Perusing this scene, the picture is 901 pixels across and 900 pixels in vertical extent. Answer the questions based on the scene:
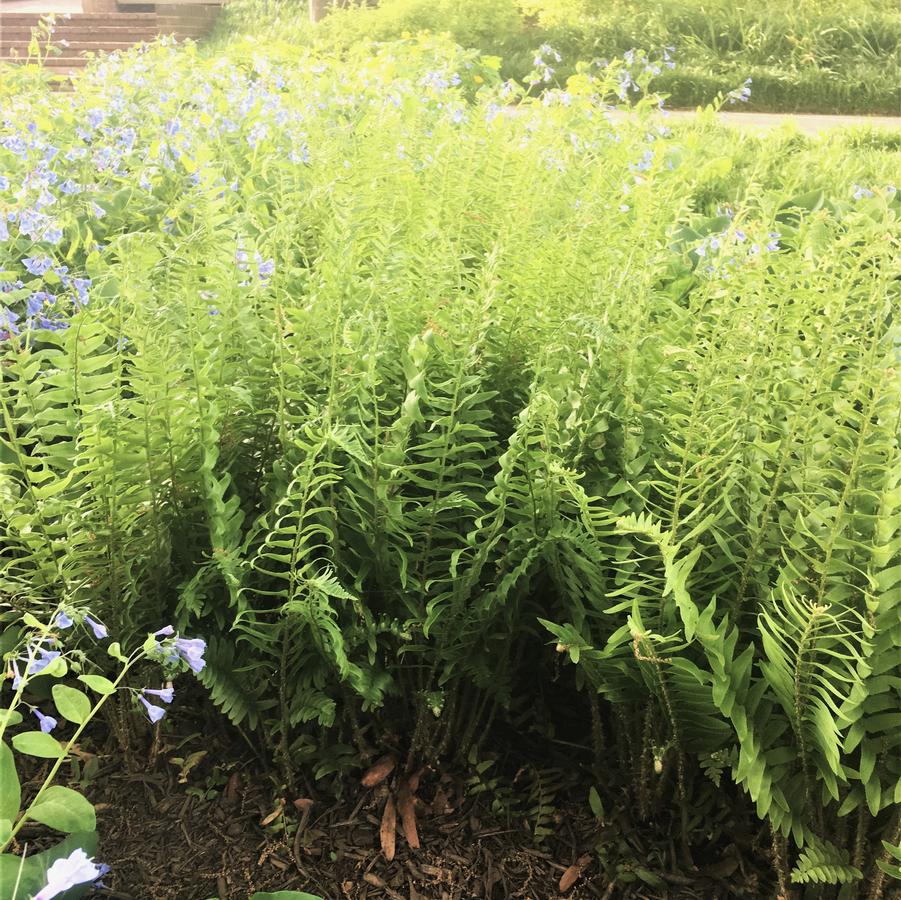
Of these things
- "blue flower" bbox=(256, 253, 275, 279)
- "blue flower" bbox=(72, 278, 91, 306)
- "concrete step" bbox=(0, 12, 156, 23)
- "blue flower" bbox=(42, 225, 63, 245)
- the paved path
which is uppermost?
"concrete step" bbox=(0, 12, 156, 23)

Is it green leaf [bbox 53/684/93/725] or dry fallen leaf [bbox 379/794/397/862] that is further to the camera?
dry fallen leaf [bbox 379/794/397/862]

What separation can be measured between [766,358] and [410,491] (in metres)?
0.67

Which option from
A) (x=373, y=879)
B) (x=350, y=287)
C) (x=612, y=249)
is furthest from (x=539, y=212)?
(x=373, y=879)

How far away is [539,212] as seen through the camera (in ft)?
7.32

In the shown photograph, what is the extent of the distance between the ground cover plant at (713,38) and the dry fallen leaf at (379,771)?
6.40 m

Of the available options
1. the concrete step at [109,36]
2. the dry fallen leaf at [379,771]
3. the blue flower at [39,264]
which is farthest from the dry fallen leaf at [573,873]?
the concrete step at [109,36]

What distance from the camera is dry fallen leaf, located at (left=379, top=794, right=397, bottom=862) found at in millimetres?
1539

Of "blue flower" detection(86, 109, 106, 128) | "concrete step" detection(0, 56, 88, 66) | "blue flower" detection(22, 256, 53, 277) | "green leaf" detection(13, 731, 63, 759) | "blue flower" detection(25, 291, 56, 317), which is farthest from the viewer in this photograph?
"concrete step" detection(0, 56, 88, 66)

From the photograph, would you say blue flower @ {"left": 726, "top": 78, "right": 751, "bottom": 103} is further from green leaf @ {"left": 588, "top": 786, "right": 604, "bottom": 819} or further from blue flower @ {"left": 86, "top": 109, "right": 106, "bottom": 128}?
green leaf @ {"left": 588, "top": 786, "right": 604, "bottom": 819}

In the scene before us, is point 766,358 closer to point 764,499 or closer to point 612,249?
point 764,499

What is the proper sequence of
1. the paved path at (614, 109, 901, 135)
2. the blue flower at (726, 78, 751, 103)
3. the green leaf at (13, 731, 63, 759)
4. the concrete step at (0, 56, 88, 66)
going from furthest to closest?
the paved path at (614, 109, 901, 135) → the concrete step at (0, 56, 88, 66) → the blue flower at (726, 78, 751, 103) → the green leaf at (13, 731, 63, 759)

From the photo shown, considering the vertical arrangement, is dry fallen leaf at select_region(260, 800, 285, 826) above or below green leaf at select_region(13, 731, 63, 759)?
below

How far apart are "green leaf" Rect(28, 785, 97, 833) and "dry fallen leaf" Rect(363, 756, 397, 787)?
23.0 inches

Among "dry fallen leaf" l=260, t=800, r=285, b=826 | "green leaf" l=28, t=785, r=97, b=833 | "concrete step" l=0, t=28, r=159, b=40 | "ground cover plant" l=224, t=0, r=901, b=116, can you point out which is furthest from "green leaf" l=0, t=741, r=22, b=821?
"ground cover plant" l=224, t=0, r=901, b=116
